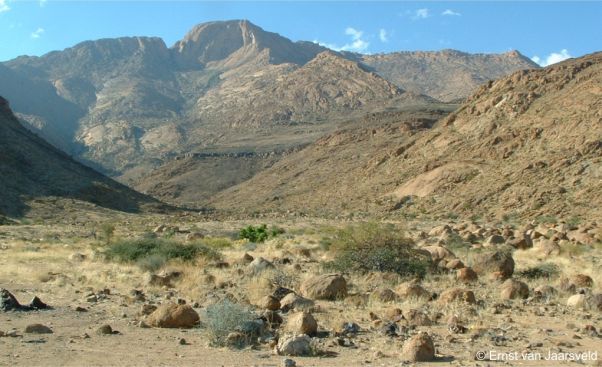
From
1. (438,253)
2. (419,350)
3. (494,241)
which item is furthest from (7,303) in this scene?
(494,241)

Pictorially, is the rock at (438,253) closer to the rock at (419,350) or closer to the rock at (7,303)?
the rock at (419,350)

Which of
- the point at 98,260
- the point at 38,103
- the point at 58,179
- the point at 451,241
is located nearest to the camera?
the point at 98,260

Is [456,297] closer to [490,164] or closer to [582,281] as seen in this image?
[582,281]

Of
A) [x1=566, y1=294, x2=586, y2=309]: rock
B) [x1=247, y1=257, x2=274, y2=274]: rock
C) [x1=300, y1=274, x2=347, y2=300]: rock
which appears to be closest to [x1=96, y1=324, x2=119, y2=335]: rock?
[x1=300, y1=274, x2=347, y2=300]: rock

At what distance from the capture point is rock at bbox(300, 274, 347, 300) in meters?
12.2

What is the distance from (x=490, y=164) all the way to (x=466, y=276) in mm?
38204

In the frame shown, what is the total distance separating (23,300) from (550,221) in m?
30.2

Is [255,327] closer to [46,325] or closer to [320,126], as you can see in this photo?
[46,325]

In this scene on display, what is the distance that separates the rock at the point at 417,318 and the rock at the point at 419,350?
188cm

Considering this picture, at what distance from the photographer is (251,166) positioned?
325 ft

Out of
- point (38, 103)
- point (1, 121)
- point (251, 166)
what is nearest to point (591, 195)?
point (1, 121)

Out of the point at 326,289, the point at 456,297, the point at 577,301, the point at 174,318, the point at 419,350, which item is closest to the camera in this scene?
the point at 419,350

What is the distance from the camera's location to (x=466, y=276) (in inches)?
559

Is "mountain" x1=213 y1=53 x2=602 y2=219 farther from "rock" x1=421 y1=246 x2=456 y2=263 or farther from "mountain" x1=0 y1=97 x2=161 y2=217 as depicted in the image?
"rock" x1=421 y1=246 x2=456 y2=263
